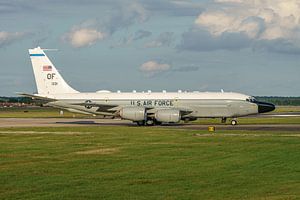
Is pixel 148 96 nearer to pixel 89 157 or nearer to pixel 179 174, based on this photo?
pixel 89 157

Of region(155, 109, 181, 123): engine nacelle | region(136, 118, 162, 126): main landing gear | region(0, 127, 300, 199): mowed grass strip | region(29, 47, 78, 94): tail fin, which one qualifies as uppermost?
region(29, 47, 78, 94): tail fin

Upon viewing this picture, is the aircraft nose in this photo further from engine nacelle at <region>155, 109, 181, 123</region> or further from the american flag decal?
the american flag decal

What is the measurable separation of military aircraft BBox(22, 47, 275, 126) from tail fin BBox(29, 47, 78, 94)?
11 cm

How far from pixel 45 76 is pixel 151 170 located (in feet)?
160

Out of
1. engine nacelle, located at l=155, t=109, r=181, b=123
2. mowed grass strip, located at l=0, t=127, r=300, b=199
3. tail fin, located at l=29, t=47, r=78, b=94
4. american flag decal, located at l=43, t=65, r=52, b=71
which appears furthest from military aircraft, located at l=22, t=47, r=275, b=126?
mowed grass strip, located at l=0, t=127, r=300, b=199

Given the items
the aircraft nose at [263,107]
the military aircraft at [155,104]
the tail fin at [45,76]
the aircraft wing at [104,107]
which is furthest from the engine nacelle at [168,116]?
the tail fin at [45,76]

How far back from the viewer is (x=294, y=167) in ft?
75.9

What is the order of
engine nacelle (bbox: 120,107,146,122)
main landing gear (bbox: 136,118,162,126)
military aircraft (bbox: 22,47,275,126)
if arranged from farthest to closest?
main landing gear (bbox: 136,118,162,126), military aircraft (bbox: 22,47,275,126), engine nacelle (bbox: 120,107,146,122)

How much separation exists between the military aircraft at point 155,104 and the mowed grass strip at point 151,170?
A: 2694 cm

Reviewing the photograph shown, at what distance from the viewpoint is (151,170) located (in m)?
22.6

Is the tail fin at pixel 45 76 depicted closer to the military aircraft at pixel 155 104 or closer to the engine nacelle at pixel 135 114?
the military aircraft at pixel 155 104

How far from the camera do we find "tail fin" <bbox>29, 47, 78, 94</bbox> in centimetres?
6906

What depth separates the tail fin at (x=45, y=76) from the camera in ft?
227

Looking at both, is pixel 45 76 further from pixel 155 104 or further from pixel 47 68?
pixel 155 104
